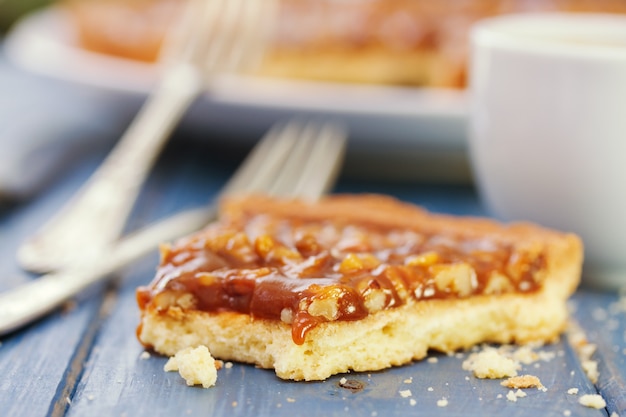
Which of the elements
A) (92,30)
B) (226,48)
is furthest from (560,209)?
(92,30)

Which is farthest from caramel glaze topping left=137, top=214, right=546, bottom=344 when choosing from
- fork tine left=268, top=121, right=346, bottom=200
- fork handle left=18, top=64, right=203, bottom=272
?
fork tine left=268, top=121, right=346, bottom=200

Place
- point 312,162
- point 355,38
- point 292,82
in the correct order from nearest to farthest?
point 312,162
point 292,82
point 355,38

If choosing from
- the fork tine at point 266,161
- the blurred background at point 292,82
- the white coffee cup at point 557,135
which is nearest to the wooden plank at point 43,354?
the fork tine at point 266,161

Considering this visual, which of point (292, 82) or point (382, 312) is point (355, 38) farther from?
point (382, 312)

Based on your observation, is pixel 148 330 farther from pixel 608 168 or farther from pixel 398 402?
pixel 608 168

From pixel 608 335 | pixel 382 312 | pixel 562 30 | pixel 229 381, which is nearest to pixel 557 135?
pixel 562 30

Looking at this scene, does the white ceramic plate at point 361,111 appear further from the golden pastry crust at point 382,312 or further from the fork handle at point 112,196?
the golden pastry crust at point 382,312
